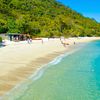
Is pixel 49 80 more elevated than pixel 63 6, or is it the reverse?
pixel 63 6

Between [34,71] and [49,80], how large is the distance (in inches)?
90.2

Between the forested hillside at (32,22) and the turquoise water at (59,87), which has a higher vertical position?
the forested hillside at (32,22)

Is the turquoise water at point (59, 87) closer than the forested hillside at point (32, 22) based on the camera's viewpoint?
Yes

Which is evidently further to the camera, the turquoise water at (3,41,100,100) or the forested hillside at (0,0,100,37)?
the forested hillside at (0,0,100,37)

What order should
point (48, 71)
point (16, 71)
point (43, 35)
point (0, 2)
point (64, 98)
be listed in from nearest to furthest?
point (64, 98)
point (16, 71)
point (48, 71)
point (43, 35)
point (0, 2)

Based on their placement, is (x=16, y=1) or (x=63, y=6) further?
(x=63, y=6)

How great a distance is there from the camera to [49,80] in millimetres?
16047

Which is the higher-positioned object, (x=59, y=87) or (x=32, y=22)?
(x=32, y=22)

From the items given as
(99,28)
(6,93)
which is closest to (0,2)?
(99,28)

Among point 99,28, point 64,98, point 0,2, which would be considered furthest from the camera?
point 99,28

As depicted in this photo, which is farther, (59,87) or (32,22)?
(32,22)

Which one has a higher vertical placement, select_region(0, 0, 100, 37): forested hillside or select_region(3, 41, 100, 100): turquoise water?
select_region(0, 0, 100, 37): forested hillside

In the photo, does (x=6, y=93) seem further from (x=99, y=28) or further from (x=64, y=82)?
(x=99, y=28)

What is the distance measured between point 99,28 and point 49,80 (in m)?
142
